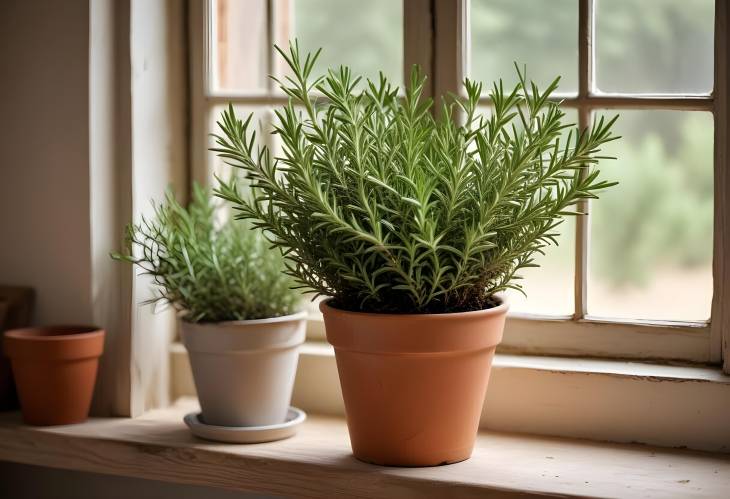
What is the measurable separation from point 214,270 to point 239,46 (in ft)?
1.47

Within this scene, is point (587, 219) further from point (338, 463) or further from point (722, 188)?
point (338, 463)

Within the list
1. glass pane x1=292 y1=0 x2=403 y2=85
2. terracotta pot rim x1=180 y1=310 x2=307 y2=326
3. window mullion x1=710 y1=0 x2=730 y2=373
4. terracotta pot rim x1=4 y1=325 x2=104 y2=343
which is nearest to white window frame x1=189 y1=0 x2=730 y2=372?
window mullion x1=710 y1=0 x2=730 y2=373

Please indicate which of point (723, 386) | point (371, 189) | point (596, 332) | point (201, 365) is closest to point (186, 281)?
point (201, 365)

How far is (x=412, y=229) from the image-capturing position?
1.07m

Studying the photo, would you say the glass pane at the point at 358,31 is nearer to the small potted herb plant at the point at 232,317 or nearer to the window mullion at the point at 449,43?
the window mullion at the point at 449,43

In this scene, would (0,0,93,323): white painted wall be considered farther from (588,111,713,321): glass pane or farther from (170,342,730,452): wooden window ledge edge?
(588,111,713,321): glass pane

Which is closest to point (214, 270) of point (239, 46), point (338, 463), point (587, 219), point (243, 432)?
point (243, 432)

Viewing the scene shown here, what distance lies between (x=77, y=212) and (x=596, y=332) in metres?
0.83

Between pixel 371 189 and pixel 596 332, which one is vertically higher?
pixel 371 189

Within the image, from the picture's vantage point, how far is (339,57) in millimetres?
1545

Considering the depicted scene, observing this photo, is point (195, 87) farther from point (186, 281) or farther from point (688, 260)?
point (688, 260)

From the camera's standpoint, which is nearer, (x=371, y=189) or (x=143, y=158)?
(x=371, y=189)

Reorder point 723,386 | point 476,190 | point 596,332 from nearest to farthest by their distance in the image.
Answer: point 476,190 < point 723,386 < point 596,332

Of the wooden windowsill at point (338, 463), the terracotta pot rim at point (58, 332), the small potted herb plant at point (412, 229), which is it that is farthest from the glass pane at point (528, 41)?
the terracotta pot rim at point (58, 332)
